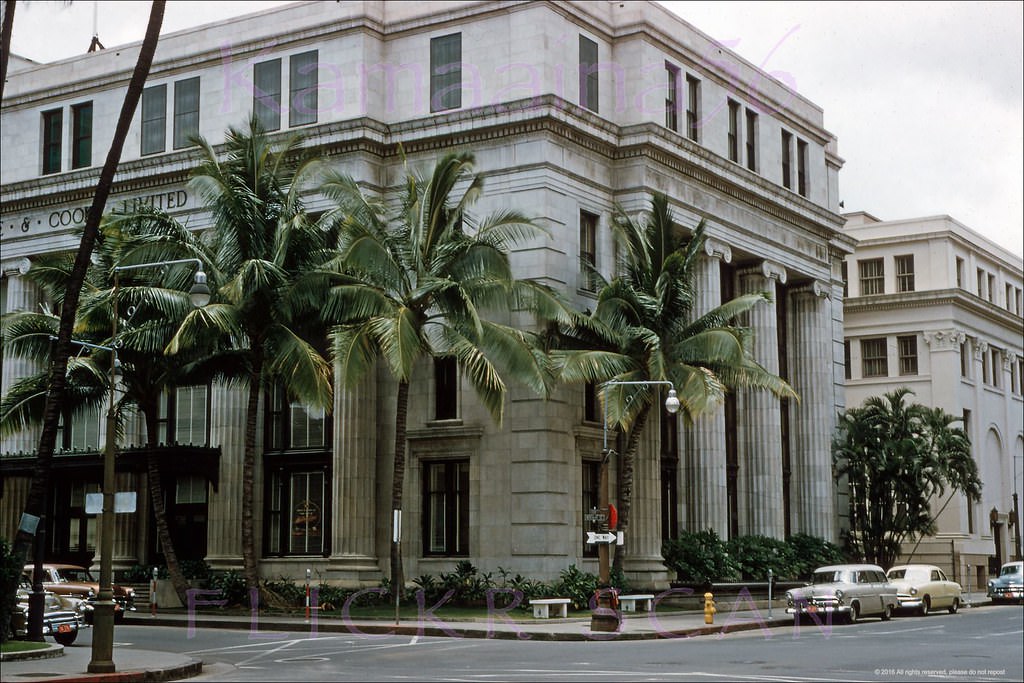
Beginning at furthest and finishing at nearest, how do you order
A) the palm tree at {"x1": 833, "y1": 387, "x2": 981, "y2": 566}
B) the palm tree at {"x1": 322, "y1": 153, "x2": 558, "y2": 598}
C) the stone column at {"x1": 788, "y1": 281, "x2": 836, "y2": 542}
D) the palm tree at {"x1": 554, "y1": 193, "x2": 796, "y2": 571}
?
1. the palm tree at {"x1": 833, "y1": 387, "x2": 981, "y2": 566}
2. the stone column at {"x1": 788, "y1": 281, "x2": 836, "y2": 542}
3. the palm tree at {"x1": 554, "y1": 193, "x2": 796, "y2": 571}
4. the palm tree at {"x1": 322, "y1": 153, "x2": 558, "y2": 598}

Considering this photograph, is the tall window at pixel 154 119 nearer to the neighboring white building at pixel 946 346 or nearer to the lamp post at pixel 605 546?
the lamp post at pixel 605 546

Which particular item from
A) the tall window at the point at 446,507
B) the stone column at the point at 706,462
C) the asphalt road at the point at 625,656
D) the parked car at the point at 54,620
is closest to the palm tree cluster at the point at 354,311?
the tall window at the point at 446,507

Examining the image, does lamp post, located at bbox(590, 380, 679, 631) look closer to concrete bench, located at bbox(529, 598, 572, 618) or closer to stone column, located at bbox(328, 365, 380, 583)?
concrete bench, located at bbox(529, 598, 572, 618)

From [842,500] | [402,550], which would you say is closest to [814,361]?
[842,500]

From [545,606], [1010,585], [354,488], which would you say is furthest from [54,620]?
[1010,585]

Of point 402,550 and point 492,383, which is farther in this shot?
point 402,550

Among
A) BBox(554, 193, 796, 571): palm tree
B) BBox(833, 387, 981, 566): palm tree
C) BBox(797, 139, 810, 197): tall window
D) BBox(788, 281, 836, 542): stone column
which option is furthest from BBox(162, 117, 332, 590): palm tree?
BBox(833, 387, 981, 566): palm tree

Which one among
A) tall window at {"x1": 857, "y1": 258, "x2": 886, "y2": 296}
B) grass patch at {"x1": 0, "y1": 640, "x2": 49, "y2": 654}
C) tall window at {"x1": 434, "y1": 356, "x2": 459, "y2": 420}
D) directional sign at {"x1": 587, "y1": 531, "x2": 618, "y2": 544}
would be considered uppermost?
tall window at {"x1": 857, "y1": 258, "x2": 886, "y2": 296}

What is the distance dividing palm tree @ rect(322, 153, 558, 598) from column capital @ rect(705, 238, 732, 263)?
1161cm

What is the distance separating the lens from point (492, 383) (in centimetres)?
3741

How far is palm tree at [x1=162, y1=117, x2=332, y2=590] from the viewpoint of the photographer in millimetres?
38031

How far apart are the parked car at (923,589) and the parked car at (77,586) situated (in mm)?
23473

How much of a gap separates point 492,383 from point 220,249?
9.10 meters

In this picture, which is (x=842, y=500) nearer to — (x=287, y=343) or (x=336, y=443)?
(x=336, y=443)
